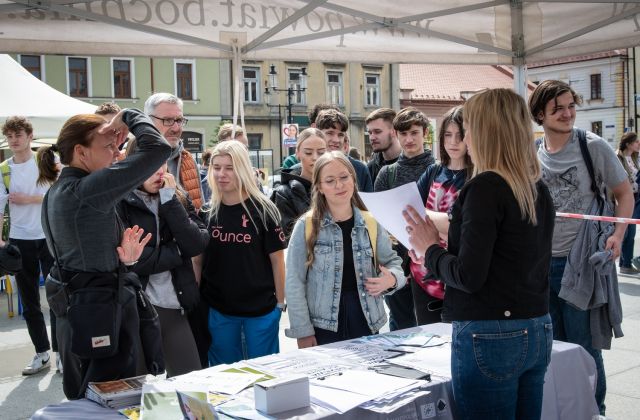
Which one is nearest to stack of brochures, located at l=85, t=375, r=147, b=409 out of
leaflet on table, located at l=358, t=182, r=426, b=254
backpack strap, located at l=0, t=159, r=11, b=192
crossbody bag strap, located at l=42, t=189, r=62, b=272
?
crossbody bag strap, located at l=42, t=189, r=62, b=272

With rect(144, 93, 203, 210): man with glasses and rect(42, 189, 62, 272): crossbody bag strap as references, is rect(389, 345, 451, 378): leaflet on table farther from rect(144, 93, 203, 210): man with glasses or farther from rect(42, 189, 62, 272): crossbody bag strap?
rect(144, 93, 203, 210): man with glasses

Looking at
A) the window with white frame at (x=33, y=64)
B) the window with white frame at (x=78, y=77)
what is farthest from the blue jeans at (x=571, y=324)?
the window with white frame at (x=78, y=77)

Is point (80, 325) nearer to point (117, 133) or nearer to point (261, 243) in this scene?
point (117, 133)

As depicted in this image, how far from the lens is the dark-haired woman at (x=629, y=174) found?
9.69 meters

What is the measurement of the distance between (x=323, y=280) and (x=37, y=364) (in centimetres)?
322

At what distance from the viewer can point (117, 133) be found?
9.94 ft

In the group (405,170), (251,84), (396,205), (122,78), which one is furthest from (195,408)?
(251,84)

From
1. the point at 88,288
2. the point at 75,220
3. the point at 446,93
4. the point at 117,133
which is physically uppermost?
the point at 446,93

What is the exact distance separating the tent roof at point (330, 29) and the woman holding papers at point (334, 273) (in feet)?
5.98

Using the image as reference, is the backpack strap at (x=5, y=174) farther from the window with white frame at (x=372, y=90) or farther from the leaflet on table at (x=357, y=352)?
the window with white frame at (x=372, y=90)

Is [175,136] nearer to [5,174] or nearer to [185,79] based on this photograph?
[5,174]

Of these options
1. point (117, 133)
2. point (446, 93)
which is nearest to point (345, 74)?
point (446, 93)

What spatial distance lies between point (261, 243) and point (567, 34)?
3.11 m

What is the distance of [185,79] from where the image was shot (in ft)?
123
